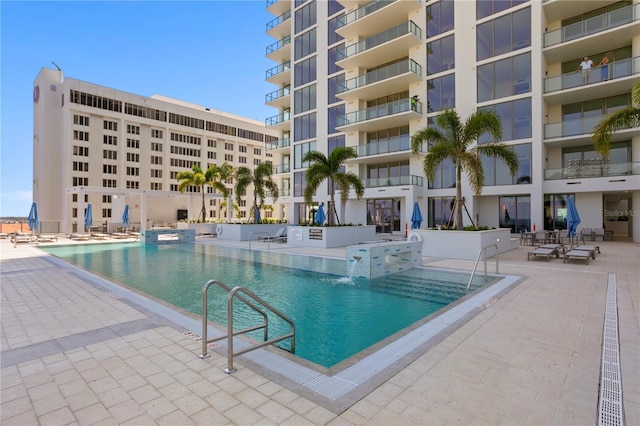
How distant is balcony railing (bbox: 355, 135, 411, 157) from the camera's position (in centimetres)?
2555

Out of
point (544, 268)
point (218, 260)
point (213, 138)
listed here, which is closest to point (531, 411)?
point (544, 268)

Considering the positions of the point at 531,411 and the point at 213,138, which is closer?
the point at 531,411

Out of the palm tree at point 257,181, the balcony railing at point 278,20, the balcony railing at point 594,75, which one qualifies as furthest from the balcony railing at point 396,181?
the balcony railing at point 278,20

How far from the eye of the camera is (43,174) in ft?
155

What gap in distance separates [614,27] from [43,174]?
6390 cm

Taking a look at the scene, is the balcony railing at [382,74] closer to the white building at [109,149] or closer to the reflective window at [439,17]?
the reflective window at [439,17]

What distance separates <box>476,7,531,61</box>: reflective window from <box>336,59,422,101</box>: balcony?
4.55m

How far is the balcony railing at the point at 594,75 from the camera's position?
1848 cm

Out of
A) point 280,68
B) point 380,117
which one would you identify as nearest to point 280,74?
point 280,68

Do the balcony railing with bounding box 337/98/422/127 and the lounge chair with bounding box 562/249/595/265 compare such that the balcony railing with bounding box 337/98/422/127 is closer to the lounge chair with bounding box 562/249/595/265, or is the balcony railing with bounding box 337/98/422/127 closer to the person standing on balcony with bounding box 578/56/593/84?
the person standing on balcony with bounding box 578/56/593/84

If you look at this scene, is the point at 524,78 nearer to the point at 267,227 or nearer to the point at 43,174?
the point at 267,227

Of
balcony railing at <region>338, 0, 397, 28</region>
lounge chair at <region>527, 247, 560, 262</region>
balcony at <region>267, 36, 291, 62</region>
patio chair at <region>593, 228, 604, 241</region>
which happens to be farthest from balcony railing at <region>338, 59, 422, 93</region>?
lounge chair at <region>527, 247, 560, 262</region>

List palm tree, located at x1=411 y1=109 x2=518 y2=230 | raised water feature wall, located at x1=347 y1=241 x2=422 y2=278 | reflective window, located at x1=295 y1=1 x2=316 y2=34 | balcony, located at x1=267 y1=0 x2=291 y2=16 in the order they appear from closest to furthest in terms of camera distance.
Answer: raised water feature wall, located at x1=347 y1=241 x2=422 y2=278 < palm tree, located at x1=411 y1=109 x2=518 y2=230 < reflective window, located at x1=295 y1=1 x2=316 y2=34 < balcony, located at x1=267 y1=0 x2=291 y2=16

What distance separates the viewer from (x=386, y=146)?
26.4 metres
